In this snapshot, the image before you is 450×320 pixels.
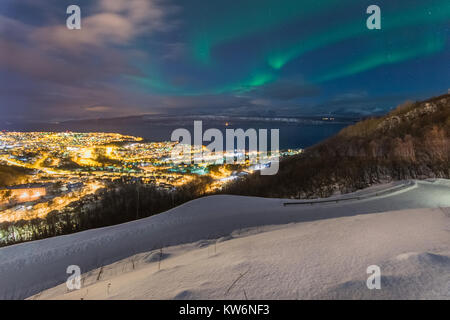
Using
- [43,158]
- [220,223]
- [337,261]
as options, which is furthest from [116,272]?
[43,158]

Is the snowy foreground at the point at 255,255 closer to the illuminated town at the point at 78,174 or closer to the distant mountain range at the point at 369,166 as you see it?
the distant mountain range at the point at 369,166

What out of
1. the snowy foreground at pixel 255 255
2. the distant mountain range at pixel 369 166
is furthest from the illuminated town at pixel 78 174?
the snowy foreground at pixel 255 255

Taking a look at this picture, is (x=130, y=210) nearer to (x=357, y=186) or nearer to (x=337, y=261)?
(x=337, y=261)

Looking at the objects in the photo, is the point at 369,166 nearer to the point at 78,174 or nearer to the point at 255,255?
the point at 255,255

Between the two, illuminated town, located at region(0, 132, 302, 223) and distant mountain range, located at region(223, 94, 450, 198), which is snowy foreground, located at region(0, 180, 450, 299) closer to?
Result: distant mountain range, located at region(223, 94, 450, 198)

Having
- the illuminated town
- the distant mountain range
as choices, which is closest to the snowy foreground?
the distant mountain range
